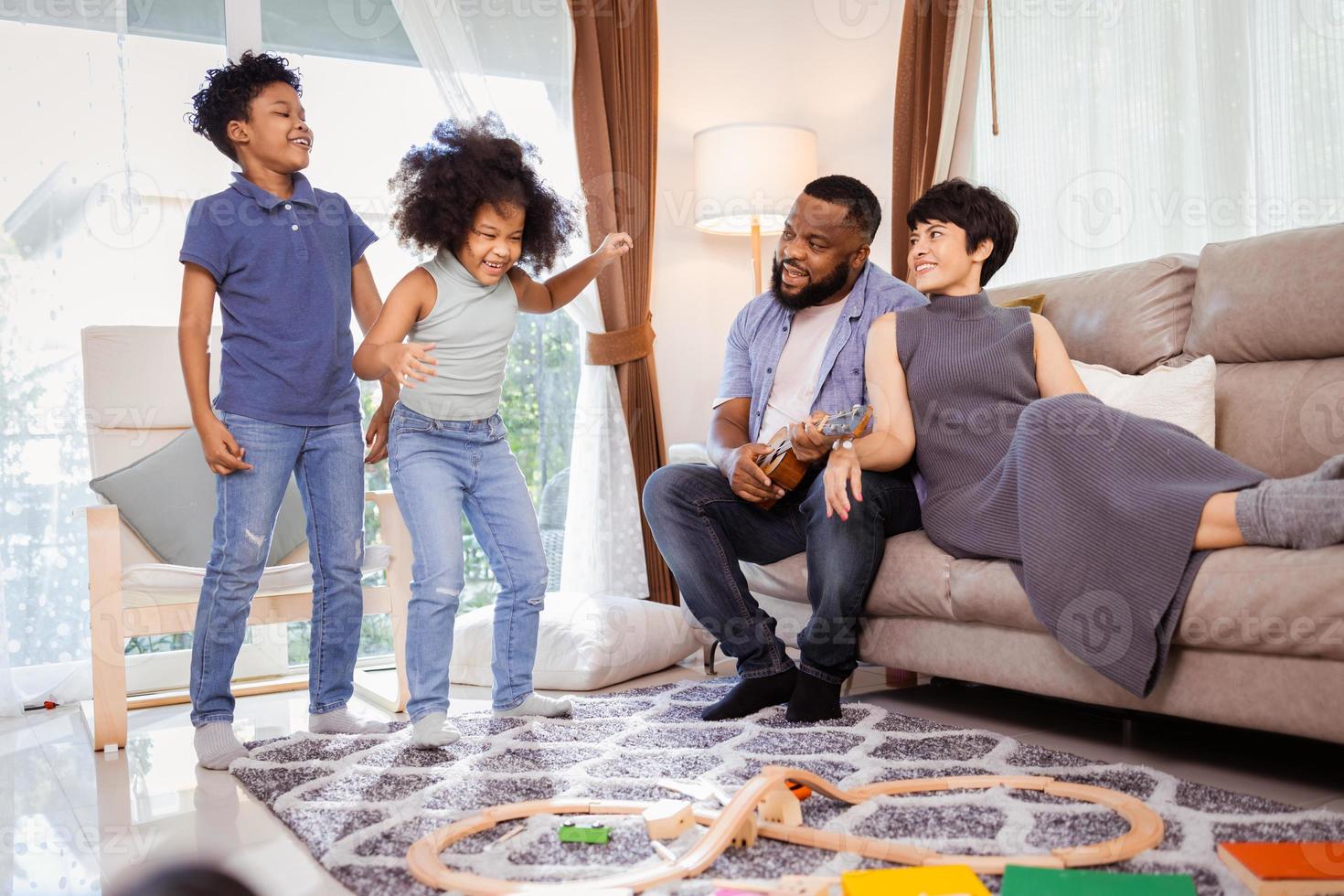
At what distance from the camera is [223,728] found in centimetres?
208

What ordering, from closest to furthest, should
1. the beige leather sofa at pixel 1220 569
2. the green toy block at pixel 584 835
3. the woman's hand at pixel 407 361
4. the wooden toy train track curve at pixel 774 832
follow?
the wooden toy train track curve at pixel 774 832 → the green toy block at pixel 584 835 → the beige leather sofa at pixel 1220 569 → the woman's hand at pixel 407 361

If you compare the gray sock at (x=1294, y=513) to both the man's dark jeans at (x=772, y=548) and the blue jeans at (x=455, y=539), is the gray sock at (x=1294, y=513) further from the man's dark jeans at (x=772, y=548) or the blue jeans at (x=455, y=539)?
the blue jeans at (x=455, y=539)

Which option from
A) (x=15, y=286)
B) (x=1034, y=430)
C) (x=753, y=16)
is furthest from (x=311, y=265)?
(x=753, y=16)

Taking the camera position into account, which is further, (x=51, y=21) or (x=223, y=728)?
(x=51, y=21)

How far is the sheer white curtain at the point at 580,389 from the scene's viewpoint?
344 cm

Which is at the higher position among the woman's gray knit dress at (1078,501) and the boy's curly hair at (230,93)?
the boy's curly hair at (230,93)

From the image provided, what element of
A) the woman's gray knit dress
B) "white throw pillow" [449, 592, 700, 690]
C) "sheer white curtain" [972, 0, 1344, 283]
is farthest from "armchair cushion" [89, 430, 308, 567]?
"sheer white curtain" [972, 0, 1344, 283]

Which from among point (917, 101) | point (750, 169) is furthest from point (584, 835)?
point (917, 101)

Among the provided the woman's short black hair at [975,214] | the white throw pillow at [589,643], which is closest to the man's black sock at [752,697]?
the white throw pillow at [589,643]

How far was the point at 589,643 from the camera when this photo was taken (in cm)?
263

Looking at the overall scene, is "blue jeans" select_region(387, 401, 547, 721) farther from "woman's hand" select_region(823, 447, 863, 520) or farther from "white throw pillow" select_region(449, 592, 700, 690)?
"woman's hand" select_region(823, 447, 863, 520)

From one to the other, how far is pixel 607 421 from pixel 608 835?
2.22 metres

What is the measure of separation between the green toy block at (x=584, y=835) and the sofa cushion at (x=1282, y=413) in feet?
4.88

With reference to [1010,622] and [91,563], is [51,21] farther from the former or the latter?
[1010,622]
